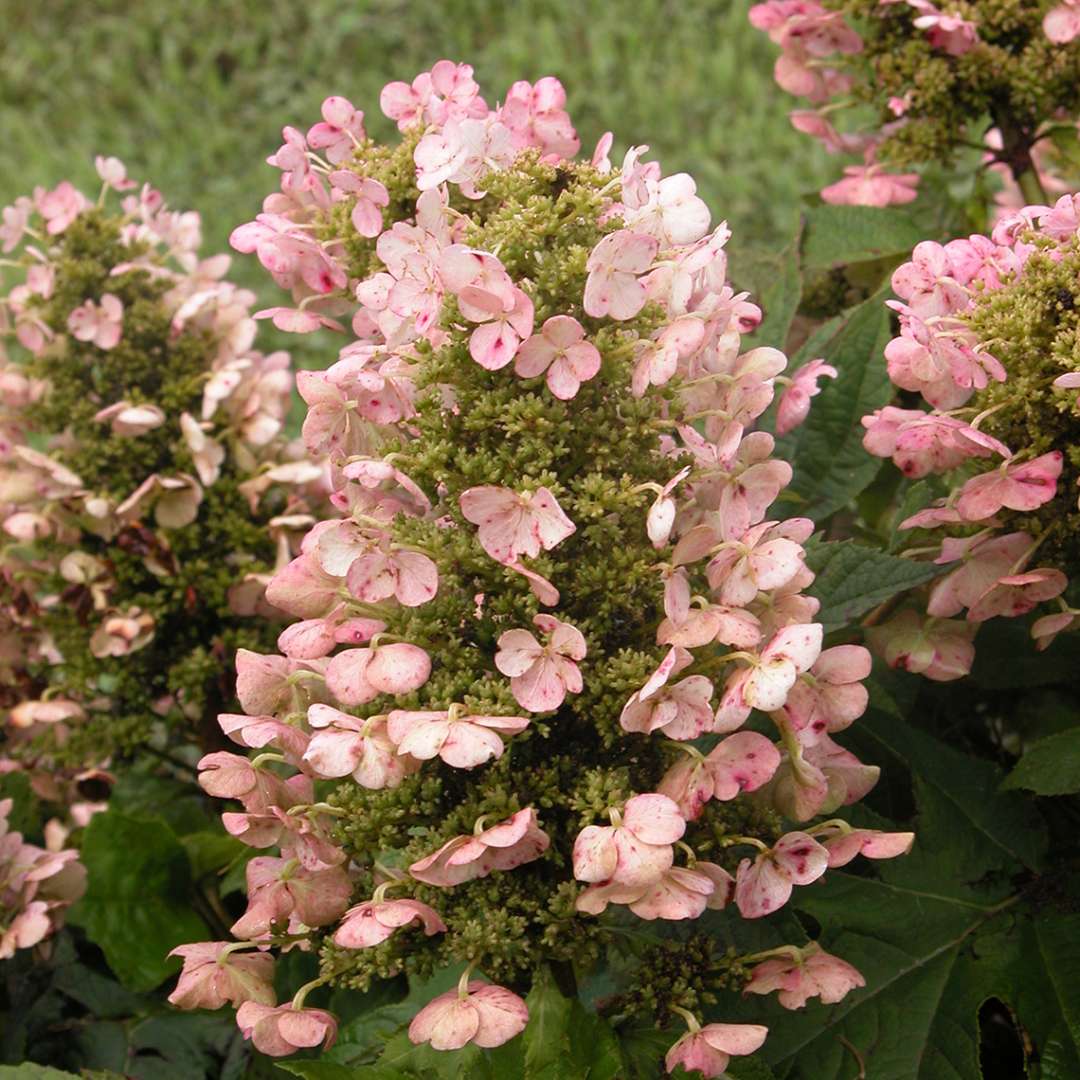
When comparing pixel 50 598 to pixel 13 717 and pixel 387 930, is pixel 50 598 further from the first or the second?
pixel 387 930

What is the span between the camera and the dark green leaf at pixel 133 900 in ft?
4.58

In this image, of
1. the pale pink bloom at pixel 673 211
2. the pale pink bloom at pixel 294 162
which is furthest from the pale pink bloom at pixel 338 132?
the pale pink bloom at pixel 673 211

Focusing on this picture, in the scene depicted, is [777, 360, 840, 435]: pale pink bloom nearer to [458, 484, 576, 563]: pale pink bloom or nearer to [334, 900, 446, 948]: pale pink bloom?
[458, 484, 576, 563]: pale pink bloom

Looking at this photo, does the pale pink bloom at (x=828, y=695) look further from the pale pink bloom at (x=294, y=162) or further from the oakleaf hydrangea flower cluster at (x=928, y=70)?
the oakleaf hydrangea flower cluster at (x=928, y=70)

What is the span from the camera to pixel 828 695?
93 centimetres

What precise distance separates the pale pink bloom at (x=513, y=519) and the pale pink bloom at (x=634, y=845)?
16 cm

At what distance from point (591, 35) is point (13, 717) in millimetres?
4042

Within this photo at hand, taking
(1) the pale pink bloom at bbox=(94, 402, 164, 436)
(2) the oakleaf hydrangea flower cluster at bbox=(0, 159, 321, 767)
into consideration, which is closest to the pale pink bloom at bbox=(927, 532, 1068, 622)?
(2) the oakleaf hydrangea flower cluster at bbox=(0, 159, 321, 767)


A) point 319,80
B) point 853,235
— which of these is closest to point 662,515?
point 853,235

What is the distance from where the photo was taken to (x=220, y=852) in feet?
4.83

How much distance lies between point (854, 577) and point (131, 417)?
70cm

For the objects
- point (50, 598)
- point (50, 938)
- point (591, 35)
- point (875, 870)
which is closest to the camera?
point (875, 870)

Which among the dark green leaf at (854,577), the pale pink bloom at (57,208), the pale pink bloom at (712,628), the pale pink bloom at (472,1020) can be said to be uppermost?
the pale pink bloom at (57,208)

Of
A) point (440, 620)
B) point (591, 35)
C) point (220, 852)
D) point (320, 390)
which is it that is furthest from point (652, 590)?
point (591, 35)
